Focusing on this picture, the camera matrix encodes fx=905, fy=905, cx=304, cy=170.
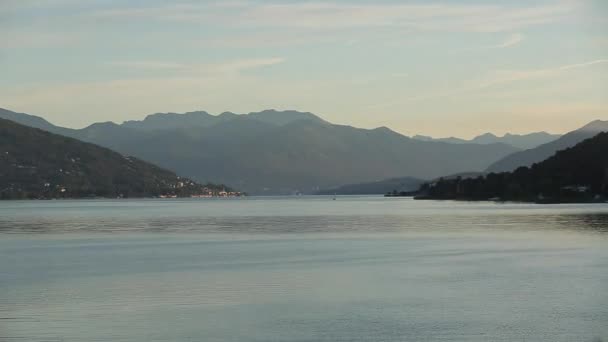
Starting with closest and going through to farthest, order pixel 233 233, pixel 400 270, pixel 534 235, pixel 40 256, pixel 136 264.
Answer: pixel 400 270 → pixel 136 264 → pixel 40 256 → pixel 534 235 → pixel 233 233

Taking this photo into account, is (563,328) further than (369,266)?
No

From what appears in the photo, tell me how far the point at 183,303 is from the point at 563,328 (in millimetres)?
16257

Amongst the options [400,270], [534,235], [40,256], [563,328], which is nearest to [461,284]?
[400,270]

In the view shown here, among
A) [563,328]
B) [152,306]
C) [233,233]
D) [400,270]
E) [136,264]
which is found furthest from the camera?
[233,233]

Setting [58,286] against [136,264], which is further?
[136,264]

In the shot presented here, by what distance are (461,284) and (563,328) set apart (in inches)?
532

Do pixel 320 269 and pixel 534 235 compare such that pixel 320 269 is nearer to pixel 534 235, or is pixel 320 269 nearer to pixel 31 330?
pixel 31 330

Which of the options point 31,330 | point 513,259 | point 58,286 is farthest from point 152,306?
point 513,259

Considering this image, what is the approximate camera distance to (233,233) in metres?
98.7

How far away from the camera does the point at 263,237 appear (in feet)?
299

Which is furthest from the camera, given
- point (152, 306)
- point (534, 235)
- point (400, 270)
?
point (534, 235)

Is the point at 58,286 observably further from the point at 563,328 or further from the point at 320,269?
the point at 563,328

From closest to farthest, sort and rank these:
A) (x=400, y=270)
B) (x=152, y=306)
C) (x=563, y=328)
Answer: (x=563, y=328) < (x=152, y=306) < (x=400, y=270)

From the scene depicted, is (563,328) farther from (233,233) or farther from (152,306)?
(233,233)
